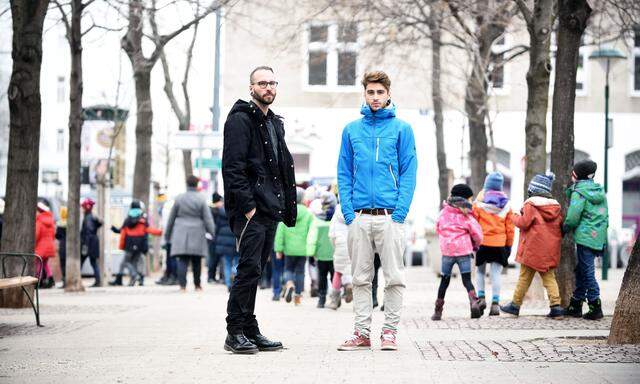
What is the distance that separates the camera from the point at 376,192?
10398mm

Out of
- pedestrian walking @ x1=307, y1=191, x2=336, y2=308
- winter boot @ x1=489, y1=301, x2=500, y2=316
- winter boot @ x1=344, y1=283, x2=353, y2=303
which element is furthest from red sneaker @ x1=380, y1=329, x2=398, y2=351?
pedestrian walking @ x1=307, y1=191, x2=336, y2=308

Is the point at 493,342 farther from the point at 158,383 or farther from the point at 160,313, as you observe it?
the point at 160,313

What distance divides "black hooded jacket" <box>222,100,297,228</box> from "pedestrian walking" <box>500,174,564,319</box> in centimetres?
481

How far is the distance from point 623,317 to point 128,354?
3.83 m

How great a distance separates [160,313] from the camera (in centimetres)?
1622

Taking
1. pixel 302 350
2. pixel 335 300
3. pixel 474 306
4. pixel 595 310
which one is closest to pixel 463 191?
pixel 474 306

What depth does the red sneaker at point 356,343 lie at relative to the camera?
34.2 ft

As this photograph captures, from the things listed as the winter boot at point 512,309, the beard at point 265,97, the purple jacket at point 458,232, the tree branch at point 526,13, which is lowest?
the winter boot at point 512,309

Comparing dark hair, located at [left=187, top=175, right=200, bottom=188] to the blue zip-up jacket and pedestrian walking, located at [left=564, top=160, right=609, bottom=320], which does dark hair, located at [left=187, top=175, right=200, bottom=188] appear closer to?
pedestrian walking, located at [left=564, top=160, right=609, bottom=320]

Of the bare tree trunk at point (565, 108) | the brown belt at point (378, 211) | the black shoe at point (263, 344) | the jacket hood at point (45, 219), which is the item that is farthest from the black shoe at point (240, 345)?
the jacket hood at point (45, 219)

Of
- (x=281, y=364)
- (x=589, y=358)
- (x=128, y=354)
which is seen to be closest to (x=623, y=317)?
(x=589, y=358)

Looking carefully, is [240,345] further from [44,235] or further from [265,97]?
[44,235]

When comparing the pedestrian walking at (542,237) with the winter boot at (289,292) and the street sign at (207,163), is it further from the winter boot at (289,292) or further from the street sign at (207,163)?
the street sign at (207,163)

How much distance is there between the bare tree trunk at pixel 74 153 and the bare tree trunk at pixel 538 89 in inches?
307
